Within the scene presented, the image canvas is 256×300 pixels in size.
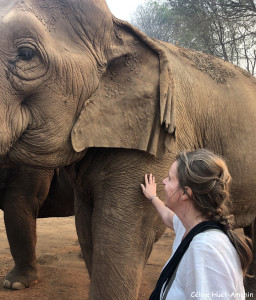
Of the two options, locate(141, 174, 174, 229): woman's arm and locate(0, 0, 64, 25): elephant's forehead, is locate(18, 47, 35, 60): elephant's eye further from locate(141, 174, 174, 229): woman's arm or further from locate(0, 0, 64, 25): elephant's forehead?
locate(141, 174, 174, 229): woman's arm

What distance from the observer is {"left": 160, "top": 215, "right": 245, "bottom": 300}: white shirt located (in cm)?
157

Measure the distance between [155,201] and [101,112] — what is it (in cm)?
58

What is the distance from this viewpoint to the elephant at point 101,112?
2.33 meters

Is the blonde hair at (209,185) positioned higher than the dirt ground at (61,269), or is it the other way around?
the blonde hair at (209,185)

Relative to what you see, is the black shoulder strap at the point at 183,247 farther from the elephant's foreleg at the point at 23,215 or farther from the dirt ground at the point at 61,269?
the elephant's foreleg at the point at 23,215

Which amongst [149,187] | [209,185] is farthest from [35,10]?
[209,185]

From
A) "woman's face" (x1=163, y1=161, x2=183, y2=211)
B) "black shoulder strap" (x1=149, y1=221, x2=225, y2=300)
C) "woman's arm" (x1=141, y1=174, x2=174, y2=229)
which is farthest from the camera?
"woman's arm" (x1=141, y1=174, x2=174, y2=229)

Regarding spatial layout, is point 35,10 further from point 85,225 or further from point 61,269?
point 61,269

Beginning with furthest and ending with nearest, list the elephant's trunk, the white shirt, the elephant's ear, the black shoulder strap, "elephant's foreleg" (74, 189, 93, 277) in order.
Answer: "elephant's foreleg" (74, 189, 93, 277)
the elephant's ear
the elephant's trunk
the black shoulder strap
the white shirt

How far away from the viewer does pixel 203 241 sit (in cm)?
163

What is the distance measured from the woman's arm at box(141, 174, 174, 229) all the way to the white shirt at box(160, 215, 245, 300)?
32.1 inches

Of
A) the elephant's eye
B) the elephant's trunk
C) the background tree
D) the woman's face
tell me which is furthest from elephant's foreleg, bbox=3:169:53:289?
the background tree

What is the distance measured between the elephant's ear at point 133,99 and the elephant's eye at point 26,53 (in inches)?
16.7

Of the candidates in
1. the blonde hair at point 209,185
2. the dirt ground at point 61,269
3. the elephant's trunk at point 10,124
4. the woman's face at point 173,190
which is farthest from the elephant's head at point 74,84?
the dirt ground at point 61,269
